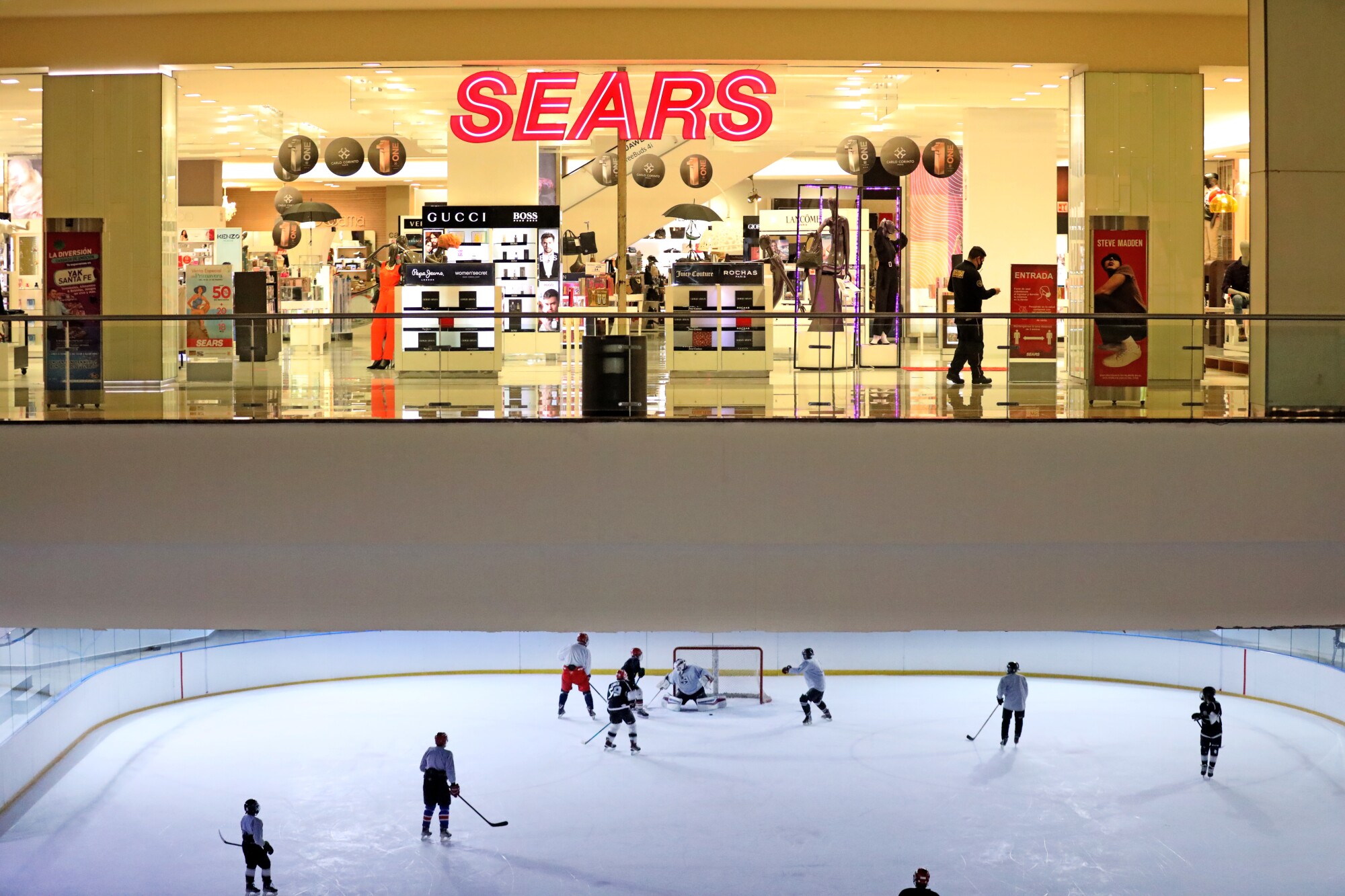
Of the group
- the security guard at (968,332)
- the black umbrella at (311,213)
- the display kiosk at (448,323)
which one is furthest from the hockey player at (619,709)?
the black umbrella at (311,213)

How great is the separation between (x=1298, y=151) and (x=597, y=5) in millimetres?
6364

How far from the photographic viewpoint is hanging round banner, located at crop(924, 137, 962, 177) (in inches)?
675

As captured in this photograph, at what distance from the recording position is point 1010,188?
63.7ft

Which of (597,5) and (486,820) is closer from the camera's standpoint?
(597,5)

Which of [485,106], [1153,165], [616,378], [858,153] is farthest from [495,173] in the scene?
[616,378]

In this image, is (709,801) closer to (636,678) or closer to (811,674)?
(811,674)

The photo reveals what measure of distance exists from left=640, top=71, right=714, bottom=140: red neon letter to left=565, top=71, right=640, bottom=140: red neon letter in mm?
240

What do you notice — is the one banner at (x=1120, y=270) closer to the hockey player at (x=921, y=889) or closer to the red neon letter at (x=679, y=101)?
the red neon letter at (x=679, y=101)

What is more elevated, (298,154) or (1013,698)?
(298,154)

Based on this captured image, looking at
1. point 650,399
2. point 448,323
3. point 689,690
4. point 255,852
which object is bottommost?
point 255,852

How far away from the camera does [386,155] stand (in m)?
17.6

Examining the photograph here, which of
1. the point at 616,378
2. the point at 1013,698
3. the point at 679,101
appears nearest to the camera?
the point at 616,378

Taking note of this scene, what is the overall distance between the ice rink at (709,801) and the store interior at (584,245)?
14.2ft

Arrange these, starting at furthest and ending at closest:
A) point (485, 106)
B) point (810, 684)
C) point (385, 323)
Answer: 1. point (810, 684)
2. point (485, 106)
3. point (385, 323)
